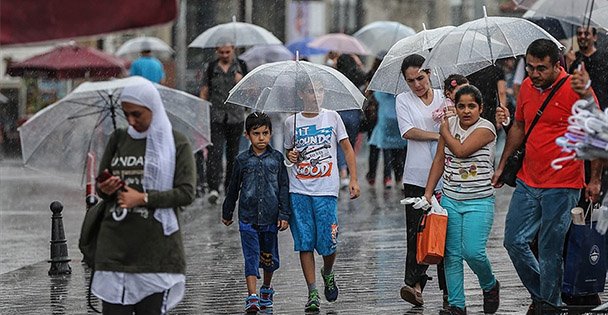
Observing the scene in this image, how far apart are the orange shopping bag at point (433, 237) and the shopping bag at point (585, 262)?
82 cm

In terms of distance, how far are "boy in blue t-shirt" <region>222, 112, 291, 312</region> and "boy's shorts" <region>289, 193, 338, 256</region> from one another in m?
0.08

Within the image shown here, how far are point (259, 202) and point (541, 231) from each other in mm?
2044

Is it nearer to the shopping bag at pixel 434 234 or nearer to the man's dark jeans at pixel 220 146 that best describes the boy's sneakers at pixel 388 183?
the man's dark jeans at pixel 220 146

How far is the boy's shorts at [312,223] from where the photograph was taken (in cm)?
1062

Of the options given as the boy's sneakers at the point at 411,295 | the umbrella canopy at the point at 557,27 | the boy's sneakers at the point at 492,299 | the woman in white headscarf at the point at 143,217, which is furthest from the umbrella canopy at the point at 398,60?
the umbrella canopy at the point at 557,27

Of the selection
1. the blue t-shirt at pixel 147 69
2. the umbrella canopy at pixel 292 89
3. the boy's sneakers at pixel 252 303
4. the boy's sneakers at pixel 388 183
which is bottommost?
the boy's sneakers at pixel 252 303

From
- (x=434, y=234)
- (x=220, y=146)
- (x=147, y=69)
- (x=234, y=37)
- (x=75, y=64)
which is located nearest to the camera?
(x=434, y=234)

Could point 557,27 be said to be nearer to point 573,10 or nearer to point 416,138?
point 573,10

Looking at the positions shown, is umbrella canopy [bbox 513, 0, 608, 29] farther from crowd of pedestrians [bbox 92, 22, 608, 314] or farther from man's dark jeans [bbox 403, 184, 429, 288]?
man's dark jeans [bbox 403, 184, 429, 288]

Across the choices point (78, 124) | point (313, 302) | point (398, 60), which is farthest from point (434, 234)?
point (78, 124)

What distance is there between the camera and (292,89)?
428 inches

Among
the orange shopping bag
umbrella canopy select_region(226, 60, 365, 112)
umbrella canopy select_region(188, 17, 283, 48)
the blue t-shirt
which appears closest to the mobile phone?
the orange shopping bag

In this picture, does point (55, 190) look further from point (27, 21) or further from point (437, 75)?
point (27, 21)

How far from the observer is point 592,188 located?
9297mm
